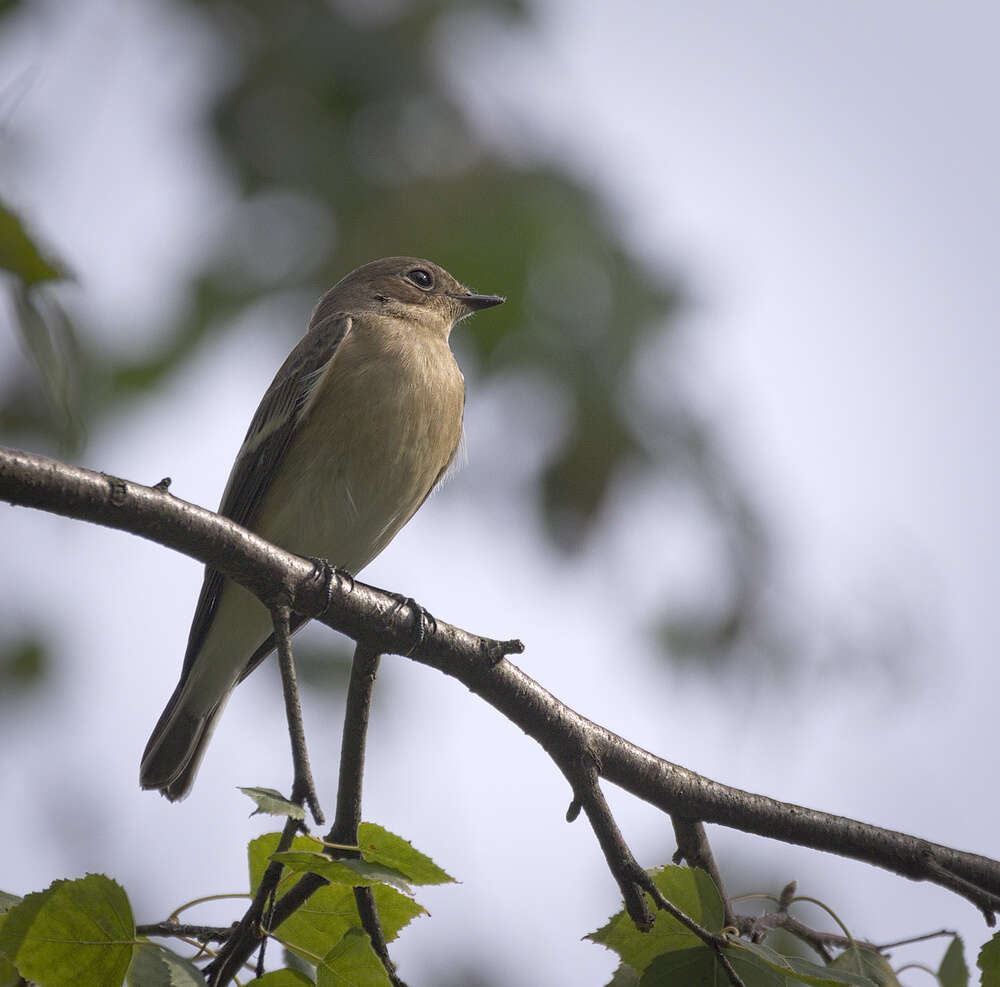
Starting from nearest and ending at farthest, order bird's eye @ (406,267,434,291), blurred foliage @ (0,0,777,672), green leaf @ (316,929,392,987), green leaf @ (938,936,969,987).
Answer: green leaf @ (316,929,392,987) < green leaf @ (938,936,969,987) < blurred foliage @ (0,0,777,672) < bird's eye @ (406,267,434,291)

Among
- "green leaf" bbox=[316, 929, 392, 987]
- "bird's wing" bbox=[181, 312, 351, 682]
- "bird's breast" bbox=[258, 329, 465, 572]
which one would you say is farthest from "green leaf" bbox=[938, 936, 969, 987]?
"bird's wing" bbox=[181, 312, 351, 682]

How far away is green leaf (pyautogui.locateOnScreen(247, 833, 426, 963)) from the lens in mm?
2357

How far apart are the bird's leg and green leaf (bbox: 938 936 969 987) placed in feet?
5.66

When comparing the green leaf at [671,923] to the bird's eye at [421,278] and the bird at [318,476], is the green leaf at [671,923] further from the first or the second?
the bird's eye at [421,278]

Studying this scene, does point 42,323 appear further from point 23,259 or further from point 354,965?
point 354,965

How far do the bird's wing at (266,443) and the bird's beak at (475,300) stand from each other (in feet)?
2.38

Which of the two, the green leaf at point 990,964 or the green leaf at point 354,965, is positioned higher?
the green leaf at point 990,964

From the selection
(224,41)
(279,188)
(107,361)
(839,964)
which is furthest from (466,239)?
(839,964)

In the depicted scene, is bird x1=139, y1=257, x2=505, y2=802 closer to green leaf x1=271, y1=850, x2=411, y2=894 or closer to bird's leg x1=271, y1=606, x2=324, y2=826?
bird's leg x1=271, y1=606, x2=324, y2=826

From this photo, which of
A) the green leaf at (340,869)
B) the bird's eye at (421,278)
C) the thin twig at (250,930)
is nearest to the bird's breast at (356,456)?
the bird's eye at (421,278)

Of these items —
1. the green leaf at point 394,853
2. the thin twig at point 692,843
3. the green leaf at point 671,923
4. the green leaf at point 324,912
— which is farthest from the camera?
the thin twig at point 692,843

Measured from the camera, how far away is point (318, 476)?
5238 mm

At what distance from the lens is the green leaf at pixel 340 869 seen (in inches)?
81.5

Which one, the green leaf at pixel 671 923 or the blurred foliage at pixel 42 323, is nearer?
the blurred foliage at pixel 42 323
